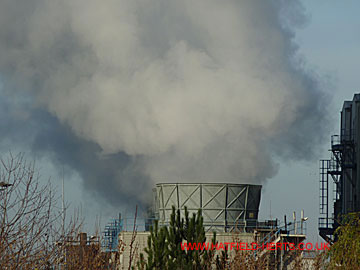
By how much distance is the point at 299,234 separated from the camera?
30703 mm

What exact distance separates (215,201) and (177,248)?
1769 cm

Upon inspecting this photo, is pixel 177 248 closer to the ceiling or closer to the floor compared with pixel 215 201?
closer to the floor

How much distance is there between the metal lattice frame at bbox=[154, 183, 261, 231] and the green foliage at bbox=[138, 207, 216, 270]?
55.7 ft

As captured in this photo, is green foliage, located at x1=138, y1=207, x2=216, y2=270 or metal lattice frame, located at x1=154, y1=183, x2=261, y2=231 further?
metal lattice frame, located at x1=154, y1=183, x2=261, y2=231

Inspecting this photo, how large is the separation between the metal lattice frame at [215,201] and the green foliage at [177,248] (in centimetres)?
1698

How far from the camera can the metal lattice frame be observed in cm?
3309

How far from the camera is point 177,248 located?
15625mm

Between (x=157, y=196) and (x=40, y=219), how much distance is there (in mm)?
23119

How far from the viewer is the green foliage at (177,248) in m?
14.7

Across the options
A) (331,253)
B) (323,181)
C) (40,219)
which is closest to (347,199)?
(323,181)

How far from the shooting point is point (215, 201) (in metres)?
33.2

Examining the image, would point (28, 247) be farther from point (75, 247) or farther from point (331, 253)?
point (331, 253)

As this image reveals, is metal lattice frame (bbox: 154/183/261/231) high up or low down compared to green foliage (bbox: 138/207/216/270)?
up

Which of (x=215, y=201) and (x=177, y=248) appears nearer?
(x=177, y=248)
